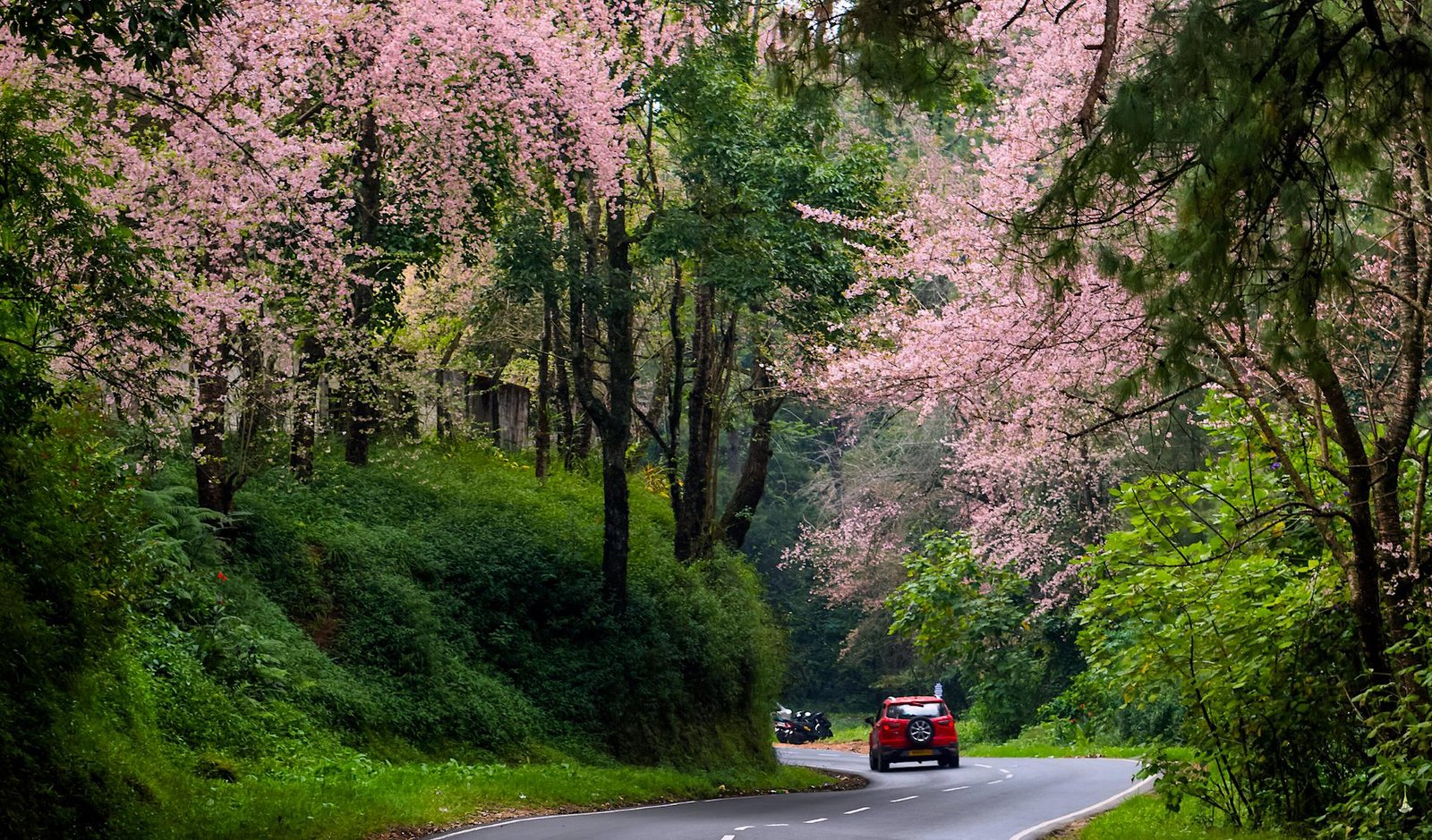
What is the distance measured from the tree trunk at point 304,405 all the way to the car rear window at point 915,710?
14.0m

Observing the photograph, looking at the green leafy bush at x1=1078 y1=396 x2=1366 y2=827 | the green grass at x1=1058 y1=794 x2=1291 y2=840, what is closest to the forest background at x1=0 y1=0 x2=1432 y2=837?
the green leafy bush at x1=1078 y1=396 x2=1366 y2=827

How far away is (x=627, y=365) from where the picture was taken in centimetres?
2403

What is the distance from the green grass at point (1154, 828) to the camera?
41.4 ft

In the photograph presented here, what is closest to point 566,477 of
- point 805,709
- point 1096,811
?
point 1096,811

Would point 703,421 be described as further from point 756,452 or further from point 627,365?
point 627,365

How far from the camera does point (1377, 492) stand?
37.1ft

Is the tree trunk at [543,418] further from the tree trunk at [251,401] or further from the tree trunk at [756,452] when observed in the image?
the tree trunk at [251,401]

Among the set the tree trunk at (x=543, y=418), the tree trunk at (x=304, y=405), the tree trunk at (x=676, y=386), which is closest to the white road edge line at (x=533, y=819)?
the tree trunk at (x=304, y=405)

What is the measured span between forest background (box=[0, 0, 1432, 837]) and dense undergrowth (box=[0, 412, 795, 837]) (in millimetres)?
76

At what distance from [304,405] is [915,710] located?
15.9 meters

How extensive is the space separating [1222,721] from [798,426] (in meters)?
21.4

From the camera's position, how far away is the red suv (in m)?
29.7

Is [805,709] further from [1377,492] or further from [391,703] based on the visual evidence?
[1377,492]

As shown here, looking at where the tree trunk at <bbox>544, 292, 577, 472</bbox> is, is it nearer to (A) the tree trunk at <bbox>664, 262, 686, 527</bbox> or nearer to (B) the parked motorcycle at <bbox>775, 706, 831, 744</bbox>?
(A) the tree trunk at <bbox>664, 262, 686, 527</bbox>
